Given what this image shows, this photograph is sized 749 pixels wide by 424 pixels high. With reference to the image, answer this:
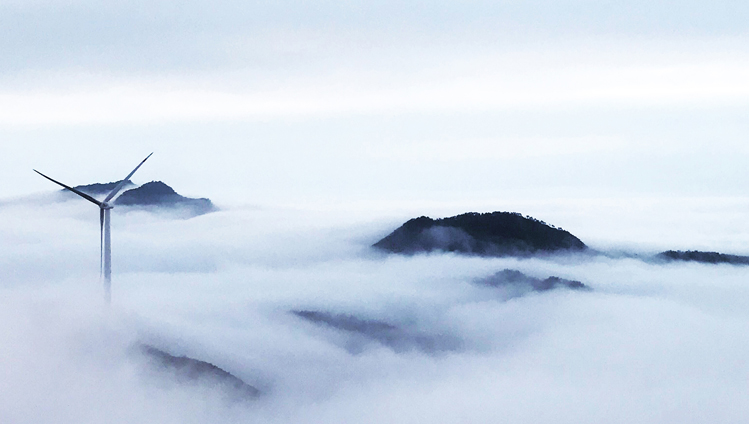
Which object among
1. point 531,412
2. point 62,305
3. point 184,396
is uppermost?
point 62,305

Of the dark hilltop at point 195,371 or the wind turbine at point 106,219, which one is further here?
the dark hilltop at point 195,371

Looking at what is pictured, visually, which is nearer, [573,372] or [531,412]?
[531,412]

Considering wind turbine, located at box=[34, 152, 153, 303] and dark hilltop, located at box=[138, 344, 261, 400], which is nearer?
wind turbine, located at box=[34, 152, 153, 303]

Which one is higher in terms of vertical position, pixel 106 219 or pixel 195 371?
pixel 106 219

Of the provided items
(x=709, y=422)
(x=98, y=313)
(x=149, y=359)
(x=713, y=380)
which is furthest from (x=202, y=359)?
(x=713, y=380)

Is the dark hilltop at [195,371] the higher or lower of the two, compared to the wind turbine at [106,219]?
lower

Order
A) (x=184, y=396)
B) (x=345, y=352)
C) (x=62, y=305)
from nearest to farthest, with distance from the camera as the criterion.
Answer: (x=184, y=396), (x=62, y=305), (x=345, y=352)

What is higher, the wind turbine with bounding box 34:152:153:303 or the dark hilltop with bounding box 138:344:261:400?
the wind turbine with bounding box 34:152:153:303

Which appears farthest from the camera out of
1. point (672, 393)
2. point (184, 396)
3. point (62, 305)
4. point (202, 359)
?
point (672, 393)

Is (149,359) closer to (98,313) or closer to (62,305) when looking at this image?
(98,313)

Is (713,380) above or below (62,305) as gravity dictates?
below

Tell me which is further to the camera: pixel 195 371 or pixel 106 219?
pixel 195 371
